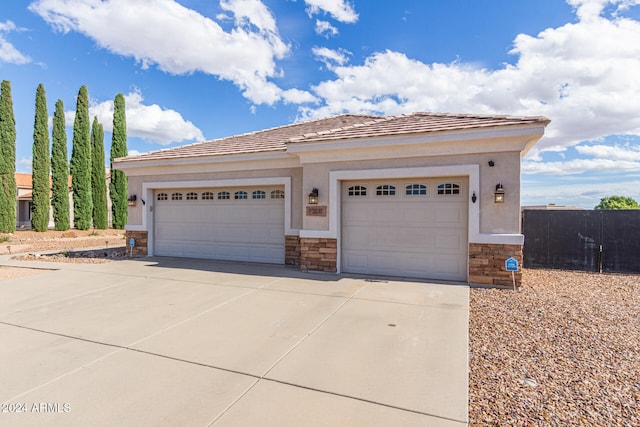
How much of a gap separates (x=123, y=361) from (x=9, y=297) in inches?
181

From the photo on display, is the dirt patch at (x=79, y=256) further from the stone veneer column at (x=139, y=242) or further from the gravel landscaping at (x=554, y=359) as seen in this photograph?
the gravel landscaping at (x=554, y=359)

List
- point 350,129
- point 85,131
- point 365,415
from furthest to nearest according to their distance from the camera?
point 85,131 < point 350,129 < point 365,415

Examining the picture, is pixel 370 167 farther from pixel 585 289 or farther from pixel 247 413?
pixel 247 413

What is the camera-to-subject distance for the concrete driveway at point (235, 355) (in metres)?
2.78

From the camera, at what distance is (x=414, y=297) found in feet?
20.0

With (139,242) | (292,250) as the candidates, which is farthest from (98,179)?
(292,250)

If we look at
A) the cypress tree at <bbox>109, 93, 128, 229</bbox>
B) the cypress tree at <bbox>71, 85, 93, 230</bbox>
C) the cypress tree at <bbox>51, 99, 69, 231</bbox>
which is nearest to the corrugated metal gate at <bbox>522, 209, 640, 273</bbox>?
the cypress tree at <bbox>109, 93, 128, 229</bbox>

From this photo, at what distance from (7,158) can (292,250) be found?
25142 millimetres

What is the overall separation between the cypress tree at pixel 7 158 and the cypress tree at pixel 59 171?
88.2 inches

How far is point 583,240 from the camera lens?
30.2 ft

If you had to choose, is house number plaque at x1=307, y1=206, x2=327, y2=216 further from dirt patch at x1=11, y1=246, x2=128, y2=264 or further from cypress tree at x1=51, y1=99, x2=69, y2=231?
cypress tree at x1=51, y1=99, x2=69, y2=231

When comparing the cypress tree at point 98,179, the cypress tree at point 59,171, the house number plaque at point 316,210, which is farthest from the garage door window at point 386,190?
the cypress tree at point 98,179

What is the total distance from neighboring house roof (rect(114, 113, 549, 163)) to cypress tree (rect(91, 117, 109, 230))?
1827 centimetres

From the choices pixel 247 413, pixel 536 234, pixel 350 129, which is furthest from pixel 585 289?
pixel 247 413
